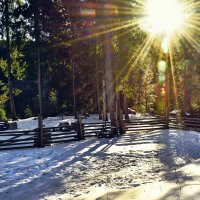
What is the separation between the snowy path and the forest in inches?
220

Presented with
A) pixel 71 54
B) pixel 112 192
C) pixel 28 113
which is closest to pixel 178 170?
pixel 112 192

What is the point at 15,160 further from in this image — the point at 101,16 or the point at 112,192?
the point at 101,16

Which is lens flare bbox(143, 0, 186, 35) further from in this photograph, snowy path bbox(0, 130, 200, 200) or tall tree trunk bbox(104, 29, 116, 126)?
snowy path bbox(0, 130, 200, 200)

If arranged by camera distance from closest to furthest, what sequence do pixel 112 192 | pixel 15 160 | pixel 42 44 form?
pixel 112 192
pixel 15 160
pixel 42 44

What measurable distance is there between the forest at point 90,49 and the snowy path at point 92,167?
5.59 meters

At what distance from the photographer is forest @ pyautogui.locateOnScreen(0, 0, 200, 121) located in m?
19.3

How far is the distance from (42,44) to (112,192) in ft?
72.0

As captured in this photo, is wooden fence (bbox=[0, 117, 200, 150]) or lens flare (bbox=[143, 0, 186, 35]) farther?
lens flare (bbox=[143, 0, 186, 35])

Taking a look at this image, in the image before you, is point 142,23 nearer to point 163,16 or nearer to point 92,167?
point 163,16

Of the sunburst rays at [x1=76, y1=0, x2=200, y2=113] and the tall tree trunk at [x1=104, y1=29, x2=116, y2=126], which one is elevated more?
the sunburst rays at [x1=76, y1=0, x2=200, y2=113]

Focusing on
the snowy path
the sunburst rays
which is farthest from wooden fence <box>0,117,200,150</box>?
the sunburst rays

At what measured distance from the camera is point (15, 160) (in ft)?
38.0

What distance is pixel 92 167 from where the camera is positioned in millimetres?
10062

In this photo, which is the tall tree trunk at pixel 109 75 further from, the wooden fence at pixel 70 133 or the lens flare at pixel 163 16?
the lens flare at pixel 163 16
